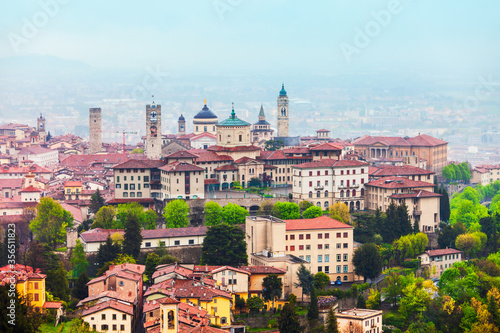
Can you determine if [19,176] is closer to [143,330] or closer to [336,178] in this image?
[336,178]

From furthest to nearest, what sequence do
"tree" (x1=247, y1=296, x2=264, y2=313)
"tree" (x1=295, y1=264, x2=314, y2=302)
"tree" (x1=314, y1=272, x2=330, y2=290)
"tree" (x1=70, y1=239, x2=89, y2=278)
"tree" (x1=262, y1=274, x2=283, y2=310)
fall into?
"tree" (x1=70, y1=239, x2=89, y2=278)
"tree" (x1=314, y1=272, x2=330, y2=290)
"tree" (x1=295, y1=264, x2=314, y2=302)
"tree" (x1=262, y1=274, x2=283, y2=310)
"tree" (x1=247, y1=296, x2=264, y2=313)

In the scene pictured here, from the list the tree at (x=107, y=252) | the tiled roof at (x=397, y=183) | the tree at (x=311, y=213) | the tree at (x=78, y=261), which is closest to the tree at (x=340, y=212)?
the tree at (x=311, y=213)

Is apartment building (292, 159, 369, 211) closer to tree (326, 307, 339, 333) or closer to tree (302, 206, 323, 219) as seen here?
tree (302, 206, 323, 219)

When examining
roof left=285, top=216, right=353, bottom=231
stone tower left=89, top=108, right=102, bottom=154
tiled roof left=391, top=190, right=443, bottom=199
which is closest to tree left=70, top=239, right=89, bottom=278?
roof left=285, top=216, right=353, bottom=231

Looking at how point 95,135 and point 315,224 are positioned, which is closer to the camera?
point 315,224

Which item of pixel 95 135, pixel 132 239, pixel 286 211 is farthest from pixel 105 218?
pixel 95 135

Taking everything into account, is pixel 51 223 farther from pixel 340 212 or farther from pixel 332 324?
pixel 332 324

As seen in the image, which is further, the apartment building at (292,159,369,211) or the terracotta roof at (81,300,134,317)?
the apartment building at (292,159,369,211)
